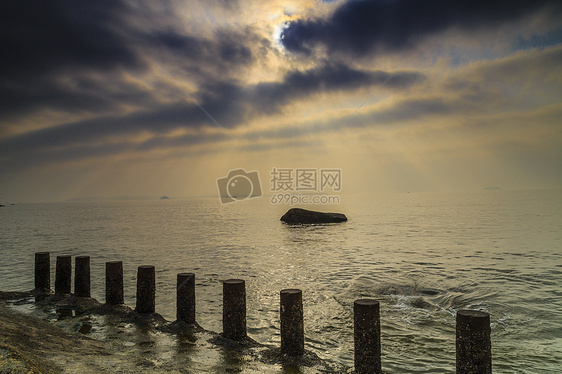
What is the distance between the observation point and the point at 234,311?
711 cm

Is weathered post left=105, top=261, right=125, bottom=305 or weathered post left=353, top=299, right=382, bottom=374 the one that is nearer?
weathered post left=353, top=299, right=382, bottom=374

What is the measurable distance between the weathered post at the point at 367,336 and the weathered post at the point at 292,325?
3.61ft

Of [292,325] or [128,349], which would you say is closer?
[292,325]

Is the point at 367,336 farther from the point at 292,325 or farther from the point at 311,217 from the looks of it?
the point at 311,217

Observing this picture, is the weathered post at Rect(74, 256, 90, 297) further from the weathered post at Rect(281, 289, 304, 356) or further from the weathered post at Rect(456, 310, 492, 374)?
the weathered post at Rect(456, 310, 492, 374)

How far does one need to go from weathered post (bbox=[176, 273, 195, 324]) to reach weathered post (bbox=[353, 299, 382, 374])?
3869mm

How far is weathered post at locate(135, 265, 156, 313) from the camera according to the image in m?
8.50

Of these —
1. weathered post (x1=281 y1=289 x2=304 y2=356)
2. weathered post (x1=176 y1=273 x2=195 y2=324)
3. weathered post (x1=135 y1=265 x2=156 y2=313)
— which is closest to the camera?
weathered post (x1=281 y1=289 x2=304 y2=356)

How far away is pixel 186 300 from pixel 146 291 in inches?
49.5

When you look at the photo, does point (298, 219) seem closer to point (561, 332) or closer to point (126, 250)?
point (126, 250)

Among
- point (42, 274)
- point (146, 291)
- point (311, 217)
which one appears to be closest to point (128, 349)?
point (146, 291)

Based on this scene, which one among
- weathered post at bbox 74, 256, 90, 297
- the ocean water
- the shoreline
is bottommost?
the ocean water

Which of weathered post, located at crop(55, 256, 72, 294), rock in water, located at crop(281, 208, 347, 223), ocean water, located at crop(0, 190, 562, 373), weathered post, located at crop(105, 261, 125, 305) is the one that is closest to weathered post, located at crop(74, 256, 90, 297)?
weathered post, located at crop(55, 256, 72, 294)

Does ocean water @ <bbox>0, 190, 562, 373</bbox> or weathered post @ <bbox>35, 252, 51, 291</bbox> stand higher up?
weathered post @ <bbox>35, 252, 51, 291</bbox>
